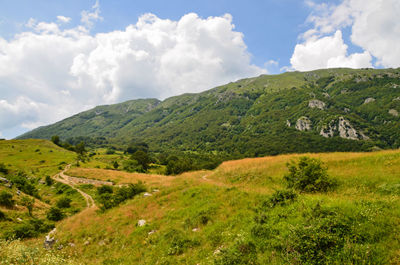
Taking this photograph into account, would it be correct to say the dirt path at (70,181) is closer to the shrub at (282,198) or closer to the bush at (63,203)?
the bush at (63,203)

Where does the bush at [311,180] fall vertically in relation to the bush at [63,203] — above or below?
above

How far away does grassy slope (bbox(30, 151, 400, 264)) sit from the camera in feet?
22.3

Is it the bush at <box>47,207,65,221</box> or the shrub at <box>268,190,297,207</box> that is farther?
the bush at <box>47,207,65,221</box>

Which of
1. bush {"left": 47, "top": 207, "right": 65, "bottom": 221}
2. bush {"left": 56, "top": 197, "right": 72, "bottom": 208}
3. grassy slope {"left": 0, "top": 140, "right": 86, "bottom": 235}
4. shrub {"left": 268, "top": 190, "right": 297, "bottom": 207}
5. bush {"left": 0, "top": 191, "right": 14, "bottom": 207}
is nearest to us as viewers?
shrub {"left": 268, "top": 190, "right": 297, "bottom": 207}

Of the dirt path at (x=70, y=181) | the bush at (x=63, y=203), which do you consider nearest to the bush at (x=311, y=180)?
the bush at (x=63, y=203)

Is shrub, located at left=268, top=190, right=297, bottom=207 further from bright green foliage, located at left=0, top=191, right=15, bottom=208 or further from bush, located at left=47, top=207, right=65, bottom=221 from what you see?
bright green foliage, located at left=0, top=191, right=15, bottom=208

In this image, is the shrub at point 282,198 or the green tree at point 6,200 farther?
the green tree at point 6,200

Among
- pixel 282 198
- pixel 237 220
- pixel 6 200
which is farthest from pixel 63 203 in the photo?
pixel 282 198

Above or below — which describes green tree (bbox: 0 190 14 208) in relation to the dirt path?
above

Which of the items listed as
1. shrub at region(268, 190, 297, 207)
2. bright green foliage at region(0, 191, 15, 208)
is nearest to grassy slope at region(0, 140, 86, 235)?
bright green foliage at region(0, 191, 15, 208)

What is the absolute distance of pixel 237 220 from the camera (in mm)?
10922

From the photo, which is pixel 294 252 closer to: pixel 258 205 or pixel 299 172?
pixel 258 205

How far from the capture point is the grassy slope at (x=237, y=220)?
679cm

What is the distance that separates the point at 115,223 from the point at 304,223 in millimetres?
16317
